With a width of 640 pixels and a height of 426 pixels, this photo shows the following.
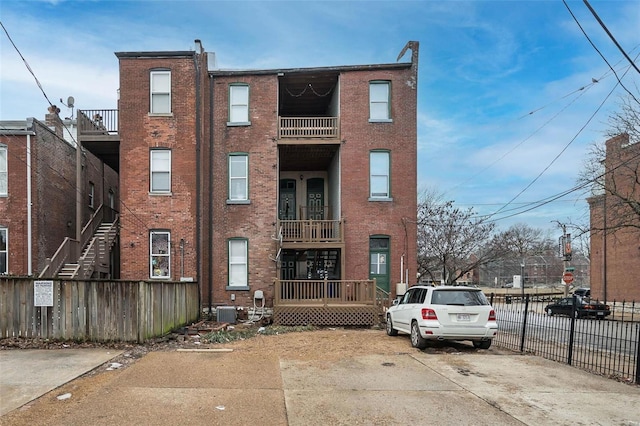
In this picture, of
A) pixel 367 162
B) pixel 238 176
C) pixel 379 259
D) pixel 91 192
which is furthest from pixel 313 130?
pixel 91 192

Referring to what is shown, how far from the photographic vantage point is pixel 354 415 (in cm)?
562

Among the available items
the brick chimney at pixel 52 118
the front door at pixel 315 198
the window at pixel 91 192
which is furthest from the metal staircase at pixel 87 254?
the front door at pixel 315 198

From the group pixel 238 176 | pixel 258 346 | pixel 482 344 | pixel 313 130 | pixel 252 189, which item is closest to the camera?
pixel 482 344

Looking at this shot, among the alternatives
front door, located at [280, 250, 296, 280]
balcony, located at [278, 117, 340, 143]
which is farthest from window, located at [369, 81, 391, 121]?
front door, located at [280, 250, 296, 280]

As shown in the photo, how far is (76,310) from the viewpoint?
10312 millimetres

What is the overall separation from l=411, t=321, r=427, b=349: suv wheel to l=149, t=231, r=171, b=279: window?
10.0 metres

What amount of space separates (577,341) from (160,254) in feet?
45.8

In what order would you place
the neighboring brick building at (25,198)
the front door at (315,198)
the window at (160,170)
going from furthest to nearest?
the front door at (315,198), the neighboring brick building at (25,198), the window at (160,170)

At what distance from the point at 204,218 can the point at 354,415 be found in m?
Answer: 13.2

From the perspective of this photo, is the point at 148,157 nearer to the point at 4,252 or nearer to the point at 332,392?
the point at 4,252

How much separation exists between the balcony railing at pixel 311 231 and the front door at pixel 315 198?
2894 millimetres

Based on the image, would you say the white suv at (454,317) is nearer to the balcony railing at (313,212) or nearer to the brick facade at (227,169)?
A: the brick facade at (227,169)

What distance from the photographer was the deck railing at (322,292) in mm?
15711

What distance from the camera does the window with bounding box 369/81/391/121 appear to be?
1828 cm
